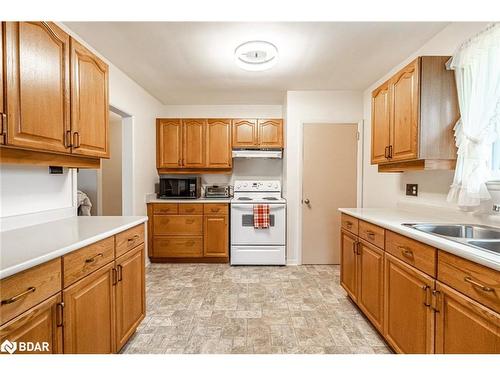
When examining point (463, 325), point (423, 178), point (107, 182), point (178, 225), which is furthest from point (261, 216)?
point (107, 182)

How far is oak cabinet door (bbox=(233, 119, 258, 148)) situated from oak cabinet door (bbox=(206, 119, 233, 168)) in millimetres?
105

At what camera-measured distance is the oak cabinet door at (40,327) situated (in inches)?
33.5

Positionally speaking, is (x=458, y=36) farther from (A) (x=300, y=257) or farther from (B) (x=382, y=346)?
(A) (x=300, y=257)

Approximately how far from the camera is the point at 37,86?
1245 millimetres

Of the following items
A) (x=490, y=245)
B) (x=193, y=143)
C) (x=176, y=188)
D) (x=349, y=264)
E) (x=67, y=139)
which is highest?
(x=193, y=143)

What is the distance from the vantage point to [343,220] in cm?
249

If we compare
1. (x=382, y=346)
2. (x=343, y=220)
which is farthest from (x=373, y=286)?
(x=343, y=220)

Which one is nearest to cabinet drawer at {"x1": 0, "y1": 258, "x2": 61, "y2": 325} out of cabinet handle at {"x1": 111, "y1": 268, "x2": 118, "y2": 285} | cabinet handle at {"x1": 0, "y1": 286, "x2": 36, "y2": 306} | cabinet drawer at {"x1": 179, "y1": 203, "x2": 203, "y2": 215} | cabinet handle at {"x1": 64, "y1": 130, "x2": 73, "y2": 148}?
Result: cabinet handle at {"x1": 0, "y1": 286, "x2": 36, "y2": 306}

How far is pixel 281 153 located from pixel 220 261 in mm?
1798

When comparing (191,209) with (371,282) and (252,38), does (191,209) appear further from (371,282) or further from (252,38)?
(371,282)

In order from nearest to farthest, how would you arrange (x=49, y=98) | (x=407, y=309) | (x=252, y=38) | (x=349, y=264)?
(x=49, y=98) → (x=407, y=309) → (x=252, y=38) → (x=349, y=264)

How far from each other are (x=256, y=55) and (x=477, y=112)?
1682 mm

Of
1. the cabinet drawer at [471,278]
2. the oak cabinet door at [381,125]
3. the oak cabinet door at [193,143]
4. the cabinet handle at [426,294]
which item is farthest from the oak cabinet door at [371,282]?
the oak cabinet door at [193,143]
